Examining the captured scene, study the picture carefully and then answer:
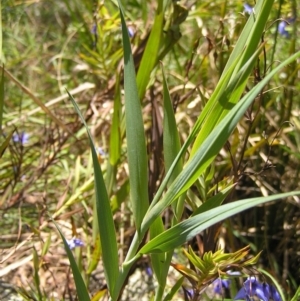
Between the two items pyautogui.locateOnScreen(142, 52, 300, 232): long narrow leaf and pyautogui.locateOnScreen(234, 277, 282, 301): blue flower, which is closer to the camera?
pyautogui.locateOnScreen(142, 52, 300, 232): long narrow leaf

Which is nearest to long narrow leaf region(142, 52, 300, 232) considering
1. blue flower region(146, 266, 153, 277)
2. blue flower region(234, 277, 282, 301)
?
blue flower region(234, 277, 282, 301)

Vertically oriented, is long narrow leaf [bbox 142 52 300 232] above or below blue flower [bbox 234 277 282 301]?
above

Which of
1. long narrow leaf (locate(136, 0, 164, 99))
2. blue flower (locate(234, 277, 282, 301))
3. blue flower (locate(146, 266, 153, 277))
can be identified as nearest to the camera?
blue flower (locate(234, 277, 282, 301))

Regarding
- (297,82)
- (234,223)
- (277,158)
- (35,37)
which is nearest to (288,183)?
(277,158)

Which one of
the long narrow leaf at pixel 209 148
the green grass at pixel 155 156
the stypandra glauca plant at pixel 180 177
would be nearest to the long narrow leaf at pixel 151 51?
the green grass at pixel 155 156

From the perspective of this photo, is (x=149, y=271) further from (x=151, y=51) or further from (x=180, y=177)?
(x=180, y=177)

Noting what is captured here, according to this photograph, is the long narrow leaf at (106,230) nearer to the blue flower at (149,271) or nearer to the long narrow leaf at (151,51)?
the long narrow leaf at (151,51)

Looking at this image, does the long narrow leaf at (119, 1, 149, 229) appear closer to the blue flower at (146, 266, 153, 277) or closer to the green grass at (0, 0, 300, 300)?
the green grass at (0, 0, 300, 300)

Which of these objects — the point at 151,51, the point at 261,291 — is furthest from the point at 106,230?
the point at 151,51

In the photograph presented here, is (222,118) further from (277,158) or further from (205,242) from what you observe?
(277,158)

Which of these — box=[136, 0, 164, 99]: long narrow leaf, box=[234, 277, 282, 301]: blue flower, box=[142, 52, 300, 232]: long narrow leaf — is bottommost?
box=[234, 277, 282, 301]: blue flower

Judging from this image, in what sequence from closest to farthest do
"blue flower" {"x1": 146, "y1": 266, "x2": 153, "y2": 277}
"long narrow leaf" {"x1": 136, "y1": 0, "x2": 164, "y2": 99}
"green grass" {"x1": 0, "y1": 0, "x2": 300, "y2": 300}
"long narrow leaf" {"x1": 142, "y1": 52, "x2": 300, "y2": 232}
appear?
"long narrow leaf" {"x1": 142, "y1": 52, "x2": 300, "y2": 232}
"green grass" {"x1": 0, "y1": 0, "x2": 300, "y2": 300}
"long narrow leaf" {"x1": 136, "y1": 0, "x2": 164, "y2": 99}
"blue flower" {"x1": 146, "y1": 266, "x2": 153, "y2": 277}
